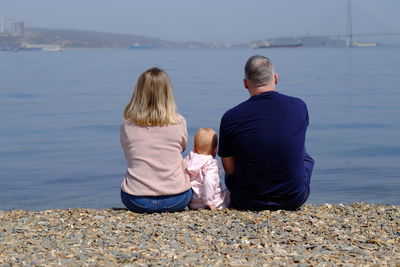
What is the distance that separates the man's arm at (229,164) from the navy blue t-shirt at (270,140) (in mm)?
94

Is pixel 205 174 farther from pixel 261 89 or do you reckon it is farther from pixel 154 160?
pixel 261 89

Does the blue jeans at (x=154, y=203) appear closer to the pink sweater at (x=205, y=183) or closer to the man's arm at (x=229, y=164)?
the pink sweater at (x=205, y=183)

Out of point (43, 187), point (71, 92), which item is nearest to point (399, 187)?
point (43, 187)

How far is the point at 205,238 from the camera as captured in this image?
4074mm

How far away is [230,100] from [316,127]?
6.63 meters

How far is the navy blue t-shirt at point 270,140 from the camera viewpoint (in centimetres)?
471

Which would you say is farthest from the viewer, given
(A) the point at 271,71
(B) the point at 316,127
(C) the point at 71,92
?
(C) the point at 71,92

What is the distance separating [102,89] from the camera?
26250 mm

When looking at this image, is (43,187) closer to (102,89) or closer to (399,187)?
(399,187)

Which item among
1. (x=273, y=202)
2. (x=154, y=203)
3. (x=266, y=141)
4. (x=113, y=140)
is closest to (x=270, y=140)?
(x=266, y=141)

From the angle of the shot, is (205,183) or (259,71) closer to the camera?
(259,71)

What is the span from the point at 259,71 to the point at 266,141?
0.49 metres

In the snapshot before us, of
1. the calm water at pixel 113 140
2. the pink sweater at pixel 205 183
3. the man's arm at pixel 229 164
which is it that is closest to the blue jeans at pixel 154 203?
the pink sweater at pixel 205 183

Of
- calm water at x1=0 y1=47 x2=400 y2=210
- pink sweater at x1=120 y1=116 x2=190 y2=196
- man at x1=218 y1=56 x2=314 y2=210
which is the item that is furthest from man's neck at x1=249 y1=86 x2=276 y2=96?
calm water at x1=0 y1=47 x2=400 y2=210
